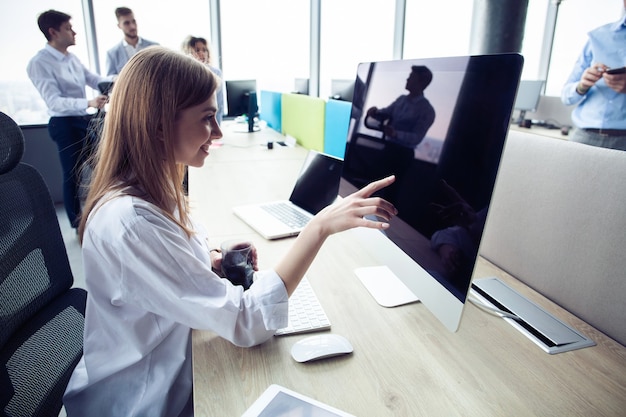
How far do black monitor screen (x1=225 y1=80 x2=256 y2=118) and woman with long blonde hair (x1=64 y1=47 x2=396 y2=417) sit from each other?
3.05 metres

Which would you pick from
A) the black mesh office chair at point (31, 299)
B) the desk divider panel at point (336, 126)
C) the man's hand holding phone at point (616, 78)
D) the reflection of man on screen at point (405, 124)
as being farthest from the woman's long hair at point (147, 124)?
the man's hand holding phone at point (616, 78)

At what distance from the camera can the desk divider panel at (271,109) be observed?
342 cm

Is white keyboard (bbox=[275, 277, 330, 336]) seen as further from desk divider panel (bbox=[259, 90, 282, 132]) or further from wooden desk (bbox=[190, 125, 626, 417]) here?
desk divider panel (bbox=[259, 90, 282, 132])

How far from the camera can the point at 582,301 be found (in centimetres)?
82

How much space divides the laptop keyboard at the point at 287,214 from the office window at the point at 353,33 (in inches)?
133

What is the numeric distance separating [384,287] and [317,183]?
0.59 m

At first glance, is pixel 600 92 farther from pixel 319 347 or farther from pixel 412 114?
pixel 319 347

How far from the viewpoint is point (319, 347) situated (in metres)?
0.71

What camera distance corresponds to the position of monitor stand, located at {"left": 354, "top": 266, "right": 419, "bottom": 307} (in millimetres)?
878

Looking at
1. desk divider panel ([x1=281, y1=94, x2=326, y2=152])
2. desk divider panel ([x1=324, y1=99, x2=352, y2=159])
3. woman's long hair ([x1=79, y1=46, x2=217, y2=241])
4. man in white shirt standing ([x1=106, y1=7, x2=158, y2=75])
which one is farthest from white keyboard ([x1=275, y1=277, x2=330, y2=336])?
man in white shirt standing ([x1=106, y1=7, x2=158, y2=75])

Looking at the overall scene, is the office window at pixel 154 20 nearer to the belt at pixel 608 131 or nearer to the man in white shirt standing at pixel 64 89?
the man in white shirt standing at pixel 64 89

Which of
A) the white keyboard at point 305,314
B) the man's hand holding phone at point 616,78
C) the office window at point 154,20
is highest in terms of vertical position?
the office window at point 154,20

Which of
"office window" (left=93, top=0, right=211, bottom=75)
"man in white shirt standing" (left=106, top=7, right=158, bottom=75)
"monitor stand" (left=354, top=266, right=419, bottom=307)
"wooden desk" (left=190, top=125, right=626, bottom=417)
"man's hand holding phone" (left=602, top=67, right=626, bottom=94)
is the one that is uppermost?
"office window" (left=93, top=0, right=211, bottom=75)

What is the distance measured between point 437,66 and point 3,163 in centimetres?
88
